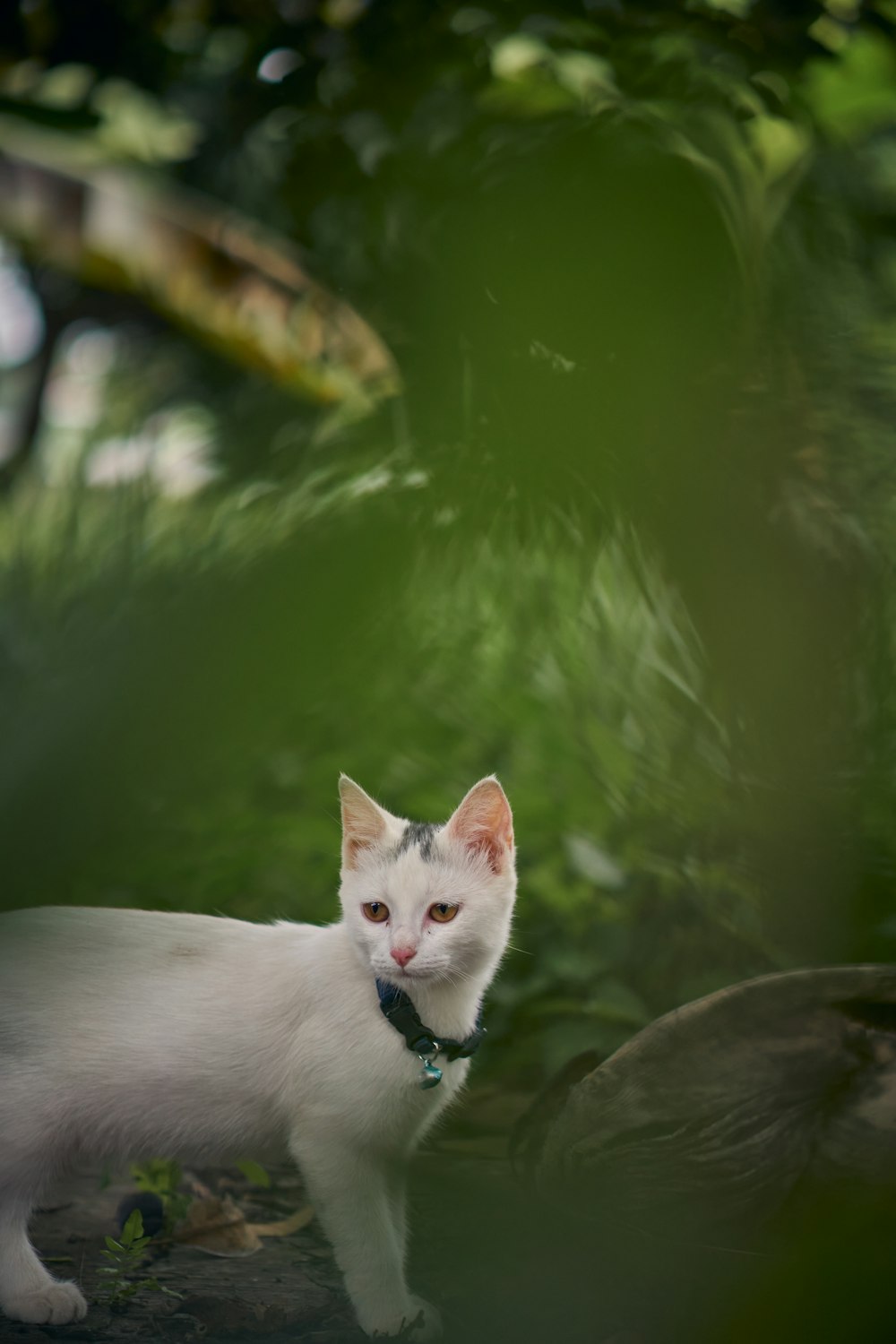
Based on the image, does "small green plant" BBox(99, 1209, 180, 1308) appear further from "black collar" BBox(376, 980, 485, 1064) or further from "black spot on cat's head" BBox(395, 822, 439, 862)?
"black spot on cat's head" BBox(395, 822, 439, 862)

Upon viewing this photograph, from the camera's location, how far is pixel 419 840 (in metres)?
0.87

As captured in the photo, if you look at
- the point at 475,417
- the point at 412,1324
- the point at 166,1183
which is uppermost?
the point at 475,417

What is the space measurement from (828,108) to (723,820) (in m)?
0.21

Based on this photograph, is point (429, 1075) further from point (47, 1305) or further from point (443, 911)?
point (47, 1305)

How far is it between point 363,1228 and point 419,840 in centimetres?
30

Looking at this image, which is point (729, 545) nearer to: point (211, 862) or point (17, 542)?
point (17, 542)

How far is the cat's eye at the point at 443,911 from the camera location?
85 cm

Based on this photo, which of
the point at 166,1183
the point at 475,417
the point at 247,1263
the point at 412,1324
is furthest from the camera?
the point at 166,1183

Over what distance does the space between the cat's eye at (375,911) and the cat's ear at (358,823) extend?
0.03m

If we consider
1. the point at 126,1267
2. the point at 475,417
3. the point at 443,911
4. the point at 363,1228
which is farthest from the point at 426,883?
the point at 475,417

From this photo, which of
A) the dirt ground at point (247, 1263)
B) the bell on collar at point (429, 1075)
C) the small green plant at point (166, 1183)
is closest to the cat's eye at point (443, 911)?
the bell on collar at point (429, 1075)

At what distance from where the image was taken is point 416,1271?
856 millimetres

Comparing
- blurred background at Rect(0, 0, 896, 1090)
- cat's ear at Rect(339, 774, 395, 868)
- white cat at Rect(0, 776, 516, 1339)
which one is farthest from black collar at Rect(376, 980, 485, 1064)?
blurred background at Rect(0, 0, 896, 1090)

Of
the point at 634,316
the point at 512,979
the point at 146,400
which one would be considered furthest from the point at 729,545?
the point at 512,979
